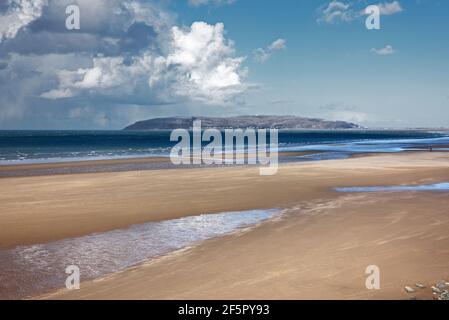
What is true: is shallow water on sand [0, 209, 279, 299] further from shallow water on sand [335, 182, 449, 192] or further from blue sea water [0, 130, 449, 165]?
blue sea water [0, 130, 449, 165]

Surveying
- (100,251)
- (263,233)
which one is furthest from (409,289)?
(100,251)

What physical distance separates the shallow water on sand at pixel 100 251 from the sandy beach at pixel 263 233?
1.79 feet

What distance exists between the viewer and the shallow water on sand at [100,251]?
8289 mm

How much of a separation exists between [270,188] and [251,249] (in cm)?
1079

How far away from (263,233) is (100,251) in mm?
4373

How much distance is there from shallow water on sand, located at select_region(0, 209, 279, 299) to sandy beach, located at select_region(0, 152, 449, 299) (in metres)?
0.55

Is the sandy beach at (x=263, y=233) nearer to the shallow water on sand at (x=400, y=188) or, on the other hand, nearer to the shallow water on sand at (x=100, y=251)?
the shallow water on sand at (x=100, y=251)

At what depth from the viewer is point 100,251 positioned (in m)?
10.3

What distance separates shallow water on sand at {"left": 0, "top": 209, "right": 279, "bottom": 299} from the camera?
326 inches

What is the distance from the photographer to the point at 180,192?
65.0 feet

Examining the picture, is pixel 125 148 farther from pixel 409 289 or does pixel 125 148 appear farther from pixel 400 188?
pixel 409 289
